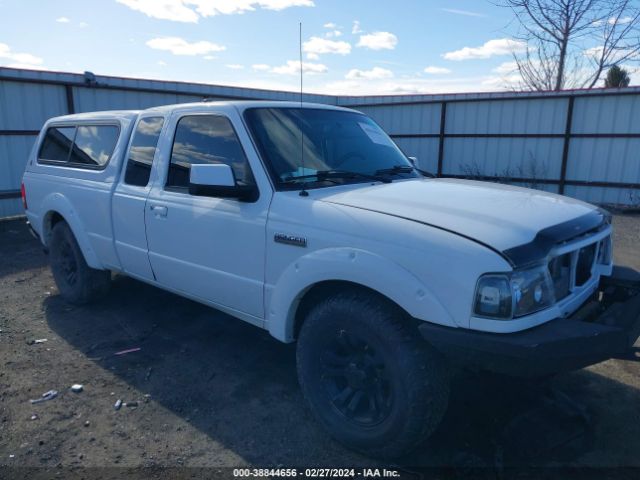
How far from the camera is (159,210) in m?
3.80

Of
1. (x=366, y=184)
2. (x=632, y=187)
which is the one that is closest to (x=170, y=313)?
(x=366, y=184)

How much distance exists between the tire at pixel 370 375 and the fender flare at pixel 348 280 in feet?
0.47

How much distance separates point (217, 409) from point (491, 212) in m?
2.20

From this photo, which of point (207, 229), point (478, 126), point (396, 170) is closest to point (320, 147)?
point (396, 170)

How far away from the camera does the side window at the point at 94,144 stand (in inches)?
180

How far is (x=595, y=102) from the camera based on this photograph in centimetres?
1246

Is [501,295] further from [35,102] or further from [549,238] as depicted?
[35,102]

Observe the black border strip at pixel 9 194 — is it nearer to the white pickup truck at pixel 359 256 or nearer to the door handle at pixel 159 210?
the white pickup truck at pixel 359 256

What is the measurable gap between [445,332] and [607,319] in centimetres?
105

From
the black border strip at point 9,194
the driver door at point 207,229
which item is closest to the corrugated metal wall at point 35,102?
the black border strip at point 9,194

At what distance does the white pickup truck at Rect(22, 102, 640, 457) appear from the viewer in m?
2.29

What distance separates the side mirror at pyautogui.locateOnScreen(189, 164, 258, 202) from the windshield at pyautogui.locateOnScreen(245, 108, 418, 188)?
0.89 ft

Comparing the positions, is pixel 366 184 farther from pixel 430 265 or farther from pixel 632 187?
pixel 632 187

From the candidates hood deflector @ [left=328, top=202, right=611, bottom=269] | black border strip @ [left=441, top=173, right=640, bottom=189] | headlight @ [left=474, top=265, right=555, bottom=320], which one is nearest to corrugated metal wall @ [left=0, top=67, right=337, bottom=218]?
black border strip @ [left=441, top=173, right=640, bottom=189]
